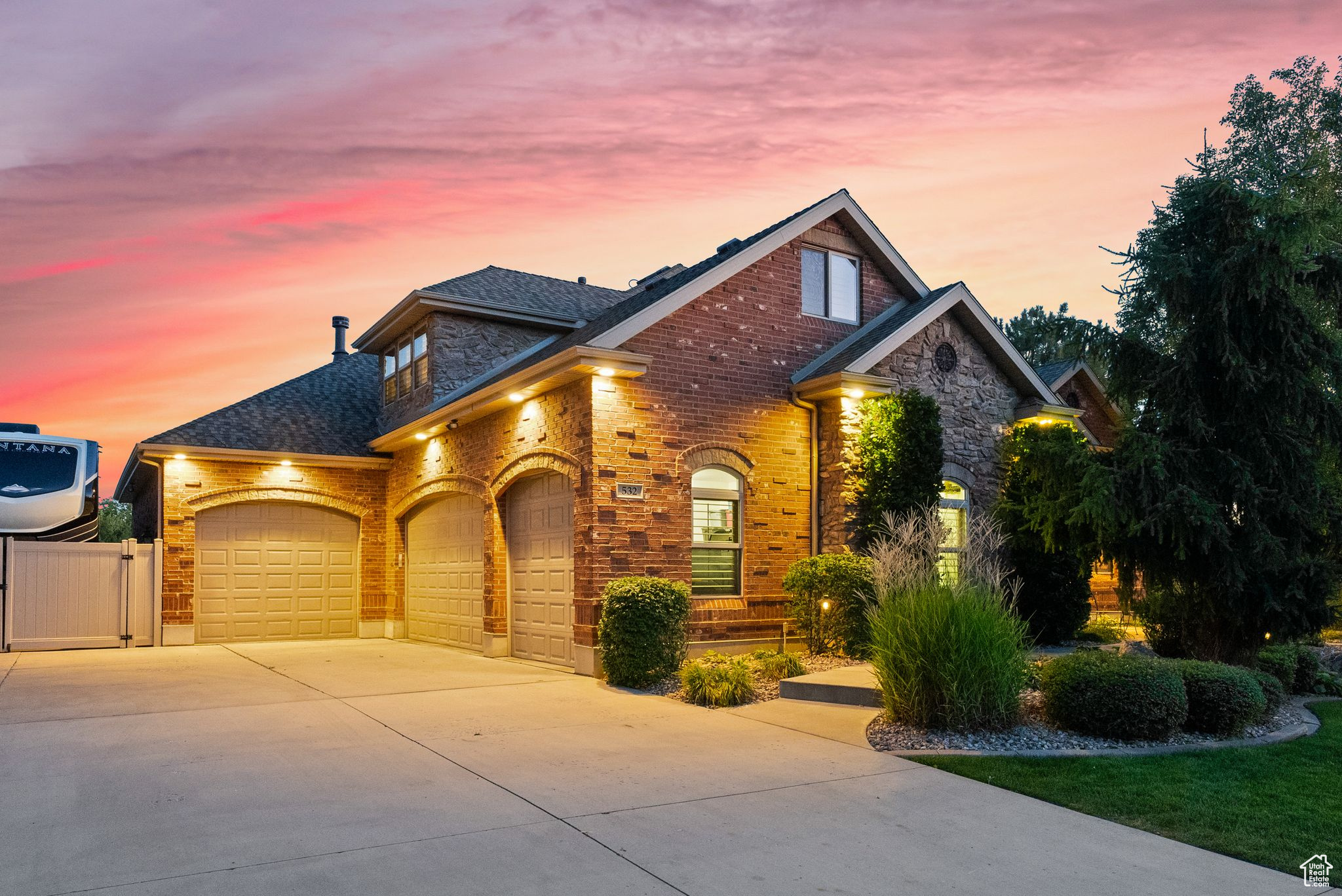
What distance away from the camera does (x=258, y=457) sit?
60.8ft

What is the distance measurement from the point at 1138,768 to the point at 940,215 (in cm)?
1286

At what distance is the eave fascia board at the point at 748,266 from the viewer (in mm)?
13016

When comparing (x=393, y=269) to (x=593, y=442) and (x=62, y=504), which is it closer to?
(x=62, y=504)

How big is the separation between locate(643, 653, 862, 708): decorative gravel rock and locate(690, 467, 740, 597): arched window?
5.50ft

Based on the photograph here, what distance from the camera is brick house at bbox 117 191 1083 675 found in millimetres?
13164

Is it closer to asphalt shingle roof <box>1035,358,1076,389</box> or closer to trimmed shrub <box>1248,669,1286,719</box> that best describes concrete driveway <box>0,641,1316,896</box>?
trimmed shrub <box>1248,669,1286,719</box>

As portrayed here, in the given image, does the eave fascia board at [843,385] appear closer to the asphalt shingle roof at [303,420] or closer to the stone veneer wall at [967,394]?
the stone veneer wall at [967,394]

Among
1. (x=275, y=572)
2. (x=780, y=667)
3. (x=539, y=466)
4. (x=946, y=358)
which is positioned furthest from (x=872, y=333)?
(x=275, y=572)

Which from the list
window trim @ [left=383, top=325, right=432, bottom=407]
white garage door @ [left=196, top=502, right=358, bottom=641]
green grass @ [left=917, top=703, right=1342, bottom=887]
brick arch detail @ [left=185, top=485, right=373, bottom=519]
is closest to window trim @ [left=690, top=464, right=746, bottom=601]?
green grass @ [left=917, top=703, right=1342, bottom=887]

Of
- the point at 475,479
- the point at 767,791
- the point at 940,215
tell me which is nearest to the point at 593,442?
the point at 475,479

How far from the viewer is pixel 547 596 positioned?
14.2m

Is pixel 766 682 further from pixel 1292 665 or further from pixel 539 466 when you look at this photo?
pixel 1292 665

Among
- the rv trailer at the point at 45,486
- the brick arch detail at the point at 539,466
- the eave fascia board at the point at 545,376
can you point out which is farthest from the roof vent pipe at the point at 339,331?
the brick arch detail at the point at 539,466

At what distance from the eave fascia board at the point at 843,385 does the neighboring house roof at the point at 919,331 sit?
97 millimetres
